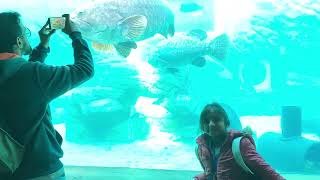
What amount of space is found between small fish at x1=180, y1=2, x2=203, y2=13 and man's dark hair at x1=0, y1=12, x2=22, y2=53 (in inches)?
387

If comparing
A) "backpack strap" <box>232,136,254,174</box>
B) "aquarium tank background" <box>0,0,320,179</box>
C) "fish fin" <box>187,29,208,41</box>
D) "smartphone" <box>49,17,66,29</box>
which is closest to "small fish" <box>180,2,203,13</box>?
"aquarium tank background" <box>0,0,320,179</box>

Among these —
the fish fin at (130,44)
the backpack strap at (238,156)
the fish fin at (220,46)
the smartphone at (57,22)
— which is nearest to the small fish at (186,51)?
the fish fin at (220,46)

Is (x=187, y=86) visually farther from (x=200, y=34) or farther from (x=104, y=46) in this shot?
(x=104, y=46)

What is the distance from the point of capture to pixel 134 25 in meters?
3.55

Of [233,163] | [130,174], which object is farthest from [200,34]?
[233,163]

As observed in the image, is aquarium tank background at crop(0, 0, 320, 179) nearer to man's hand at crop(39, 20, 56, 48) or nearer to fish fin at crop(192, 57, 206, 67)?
fish fin at crop(192, 57, 206, 67)

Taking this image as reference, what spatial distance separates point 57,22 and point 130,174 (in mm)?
2873

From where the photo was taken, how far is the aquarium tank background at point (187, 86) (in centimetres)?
809

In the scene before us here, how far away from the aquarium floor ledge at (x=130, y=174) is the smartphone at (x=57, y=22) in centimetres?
269

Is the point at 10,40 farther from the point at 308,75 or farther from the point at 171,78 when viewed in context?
the point at 308,75

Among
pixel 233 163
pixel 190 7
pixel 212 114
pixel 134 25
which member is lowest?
pixel 233 163

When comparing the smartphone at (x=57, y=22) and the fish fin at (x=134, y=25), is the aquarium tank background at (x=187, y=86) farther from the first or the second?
the smartphone at (x=57, y=22)

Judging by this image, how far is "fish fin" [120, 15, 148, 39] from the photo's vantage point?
3539mm

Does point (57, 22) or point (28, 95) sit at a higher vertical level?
point (57, 22)
